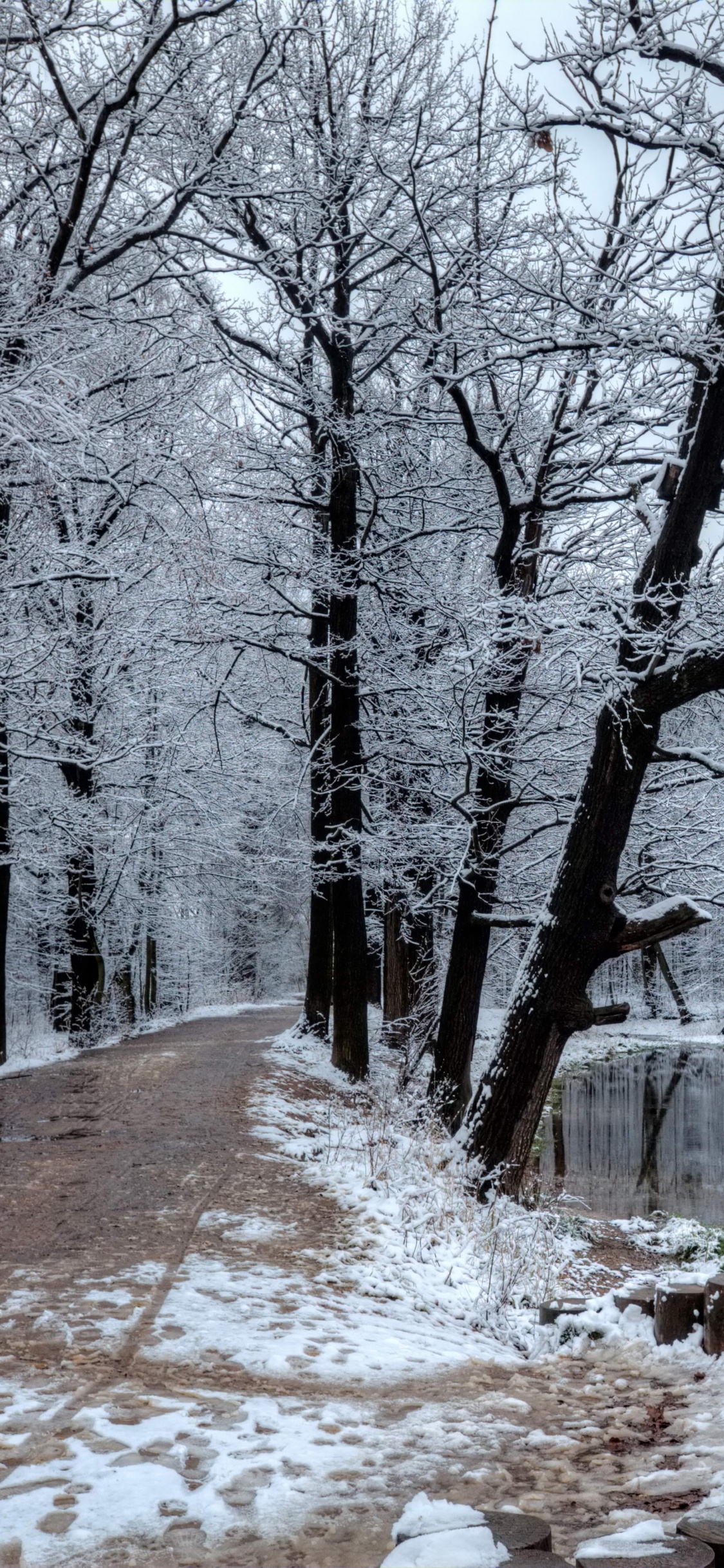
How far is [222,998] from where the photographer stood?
42.3 m

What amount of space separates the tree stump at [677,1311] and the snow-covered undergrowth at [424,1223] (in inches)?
27.7

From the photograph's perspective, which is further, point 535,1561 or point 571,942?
point 571,942

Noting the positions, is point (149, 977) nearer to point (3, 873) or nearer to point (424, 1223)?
point (3, 873)

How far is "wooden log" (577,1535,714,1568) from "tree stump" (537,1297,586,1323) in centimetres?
281

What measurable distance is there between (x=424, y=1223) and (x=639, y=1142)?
1113 centimetres

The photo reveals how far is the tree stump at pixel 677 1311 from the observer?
5.11 m

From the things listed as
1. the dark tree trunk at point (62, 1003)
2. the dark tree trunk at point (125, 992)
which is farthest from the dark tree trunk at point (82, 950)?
the dark tree trunk at point (125, 992)

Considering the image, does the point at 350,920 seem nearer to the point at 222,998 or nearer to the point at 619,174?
the point at 619,174

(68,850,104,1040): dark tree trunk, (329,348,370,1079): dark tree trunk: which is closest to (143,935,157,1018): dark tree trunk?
(68,850,104,1040): dark tree trunk

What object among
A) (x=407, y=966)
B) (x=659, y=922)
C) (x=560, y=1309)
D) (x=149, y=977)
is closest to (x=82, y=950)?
(x=407, y=966)

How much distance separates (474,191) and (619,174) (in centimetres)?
194

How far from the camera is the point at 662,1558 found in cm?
278

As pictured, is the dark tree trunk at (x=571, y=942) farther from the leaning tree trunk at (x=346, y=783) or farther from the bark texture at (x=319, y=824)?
the bark texture at (x=319, y=824)

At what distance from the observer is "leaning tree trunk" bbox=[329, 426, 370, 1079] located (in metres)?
13.7
